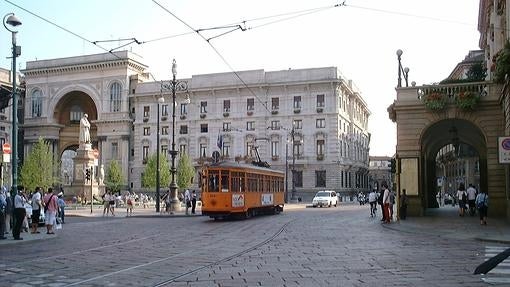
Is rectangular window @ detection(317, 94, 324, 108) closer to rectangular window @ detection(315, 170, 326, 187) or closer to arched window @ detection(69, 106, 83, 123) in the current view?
rectangular window @ detection(315, 170, 326, 187)

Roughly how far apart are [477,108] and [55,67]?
7190 centimetres

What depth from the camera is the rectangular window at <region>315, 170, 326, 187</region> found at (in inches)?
2864

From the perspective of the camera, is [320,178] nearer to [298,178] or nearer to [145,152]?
[298,178]

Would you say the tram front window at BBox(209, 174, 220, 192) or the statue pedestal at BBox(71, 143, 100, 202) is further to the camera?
the statue pedestal at BBox(71, 143, 100, 202)

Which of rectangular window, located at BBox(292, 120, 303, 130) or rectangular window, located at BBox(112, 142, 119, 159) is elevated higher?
rectangular window, located at BBox(292, 120, 303, 130)

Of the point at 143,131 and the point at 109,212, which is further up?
the point at 143,131

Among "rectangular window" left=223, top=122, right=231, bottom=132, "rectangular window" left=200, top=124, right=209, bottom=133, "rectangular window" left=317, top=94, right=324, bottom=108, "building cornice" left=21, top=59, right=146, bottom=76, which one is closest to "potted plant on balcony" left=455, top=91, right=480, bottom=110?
"rectangular window" left=317, top=94, right=324, bottom=108

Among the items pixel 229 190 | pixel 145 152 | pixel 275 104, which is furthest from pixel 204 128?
pixel 229 190

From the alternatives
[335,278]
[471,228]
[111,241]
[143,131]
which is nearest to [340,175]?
[143,131]

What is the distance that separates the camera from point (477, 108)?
27.2 m

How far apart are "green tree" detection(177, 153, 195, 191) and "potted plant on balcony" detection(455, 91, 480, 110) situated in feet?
160

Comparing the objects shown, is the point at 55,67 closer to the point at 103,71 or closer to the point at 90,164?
the point at 103,71

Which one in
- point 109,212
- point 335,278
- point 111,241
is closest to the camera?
point 335,278

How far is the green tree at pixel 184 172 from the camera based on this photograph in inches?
2837
